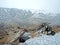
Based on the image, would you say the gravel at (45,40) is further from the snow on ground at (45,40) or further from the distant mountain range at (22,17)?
the distant mountain range at (22,17)

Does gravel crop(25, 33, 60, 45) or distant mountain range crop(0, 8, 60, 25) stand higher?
distant mountain range crop(0, 8, 60, 25)

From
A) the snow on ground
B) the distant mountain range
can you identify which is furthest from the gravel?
the distant mountain range

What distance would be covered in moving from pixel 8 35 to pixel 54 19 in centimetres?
125

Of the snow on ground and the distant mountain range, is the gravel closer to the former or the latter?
the snow on ground

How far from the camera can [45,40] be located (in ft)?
11.4

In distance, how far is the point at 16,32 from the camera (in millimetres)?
3758

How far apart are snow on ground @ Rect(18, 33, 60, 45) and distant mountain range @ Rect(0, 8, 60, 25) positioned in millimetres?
633

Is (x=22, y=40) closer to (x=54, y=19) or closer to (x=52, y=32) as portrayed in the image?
(x=52, y=32)

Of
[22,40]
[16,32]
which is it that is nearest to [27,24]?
[16,32]

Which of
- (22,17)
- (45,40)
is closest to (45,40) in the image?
(45,40)

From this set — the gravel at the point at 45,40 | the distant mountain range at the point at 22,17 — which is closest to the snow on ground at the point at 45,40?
the gravel at the point at 45,40

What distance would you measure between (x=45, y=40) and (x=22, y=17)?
3.46 feet

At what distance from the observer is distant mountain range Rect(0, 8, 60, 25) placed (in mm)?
4062

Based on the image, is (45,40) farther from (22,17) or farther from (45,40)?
(22,17)
